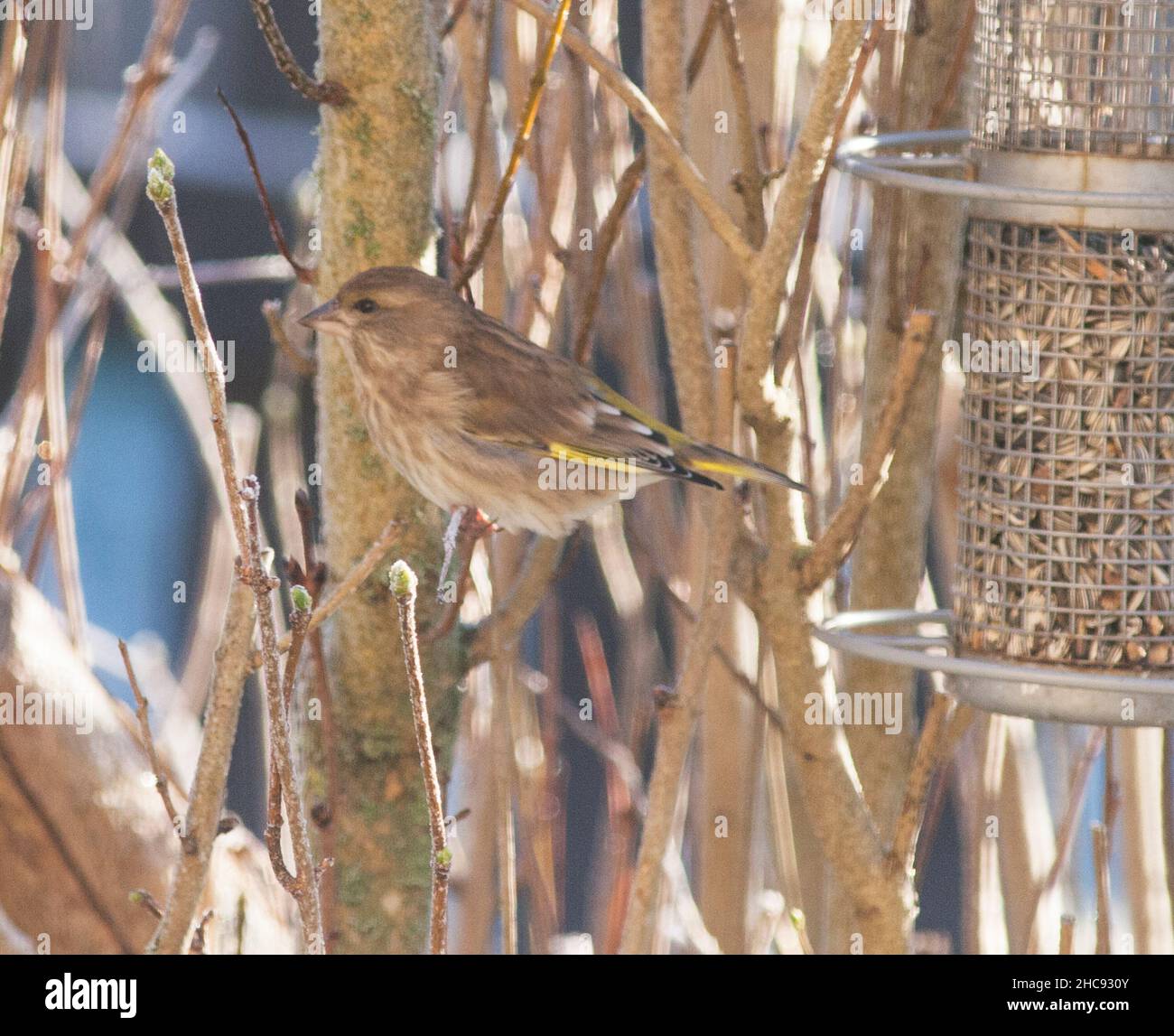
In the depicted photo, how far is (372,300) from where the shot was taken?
3180mm

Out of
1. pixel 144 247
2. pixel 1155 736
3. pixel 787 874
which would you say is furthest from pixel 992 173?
pixel 144 247

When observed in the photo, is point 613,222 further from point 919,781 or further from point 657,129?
point 919,781

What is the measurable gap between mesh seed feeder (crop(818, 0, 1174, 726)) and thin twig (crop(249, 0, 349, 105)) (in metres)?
1.11

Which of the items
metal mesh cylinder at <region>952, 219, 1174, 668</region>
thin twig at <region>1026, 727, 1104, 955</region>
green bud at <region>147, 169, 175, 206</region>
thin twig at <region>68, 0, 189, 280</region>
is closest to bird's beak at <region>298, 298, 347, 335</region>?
thin twig at <region>68, 0, 189, 280</region>

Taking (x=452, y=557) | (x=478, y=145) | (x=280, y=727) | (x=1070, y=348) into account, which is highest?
(x=478, y=145)

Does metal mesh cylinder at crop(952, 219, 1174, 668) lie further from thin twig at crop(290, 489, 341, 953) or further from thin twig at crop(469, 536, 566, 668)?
thin twig at crop(290, 489, 341, 953)

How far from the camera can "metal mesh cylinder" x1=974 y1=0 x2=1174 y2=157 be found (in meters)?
3.25

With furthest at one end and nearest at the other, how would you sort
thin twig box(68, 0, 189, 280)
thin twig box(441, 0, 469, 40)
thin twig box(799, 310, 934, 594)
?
thin twig box(68, 0, 189, 280)
thin twig box(441, 0, 469, 40)
thin twig box(799, 310, 934, 594)

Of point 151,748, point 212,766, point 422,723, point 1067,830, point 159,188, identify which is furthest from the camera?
point 1067,830

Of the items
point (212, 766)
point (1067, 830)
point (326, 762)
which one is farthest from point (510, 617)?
point (1067, 830)

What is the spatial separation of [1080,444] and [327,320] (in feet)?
5.28

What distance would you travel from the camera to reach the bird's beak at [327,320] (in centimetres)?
315

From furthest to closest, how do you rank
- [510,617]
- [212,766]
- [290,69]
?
[510,617] < [290,69] < [212,766]

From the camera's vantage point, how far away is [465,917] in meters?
4.07
